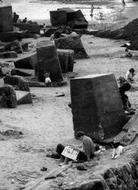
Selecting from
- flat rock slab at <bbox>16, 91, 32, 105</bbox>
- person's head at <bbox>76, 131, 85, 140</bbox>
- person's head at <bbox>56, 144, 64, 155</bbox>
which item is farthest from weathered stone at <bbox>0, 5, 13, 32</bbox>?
person's head at <bbox>56, 144, 64, 155</bbox>

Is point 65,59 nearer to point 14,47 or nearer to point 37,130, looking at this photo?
point 14,47

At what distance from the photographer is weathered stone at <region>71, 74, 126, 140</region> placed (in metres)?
13.5

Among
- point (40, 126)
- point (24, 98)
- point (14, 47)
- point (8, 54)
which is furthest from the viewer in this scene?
point (14, 47)

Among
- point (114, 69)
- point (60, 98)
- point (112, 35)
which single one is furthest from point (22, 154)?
point (112, 35)

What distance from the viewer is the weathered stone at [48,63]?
21955 mm

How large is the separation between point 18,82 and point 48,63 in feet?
7.57

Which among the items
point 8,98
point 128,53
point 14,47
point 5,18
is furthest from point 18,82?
point 5,18

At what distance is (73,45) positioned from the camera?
27.7m

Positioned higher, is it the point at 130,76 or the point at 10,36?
the point at 130,76

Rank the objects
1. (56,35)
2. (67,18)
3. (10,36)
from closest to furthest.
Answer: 1. (56,35)
2. (10,36)
3. (67,18)

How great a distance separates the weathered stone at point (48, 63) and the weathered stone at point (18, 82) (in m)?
1.95

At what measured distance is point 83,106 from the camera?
13617mm

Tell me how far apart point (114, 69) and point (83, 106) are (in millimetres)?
11131

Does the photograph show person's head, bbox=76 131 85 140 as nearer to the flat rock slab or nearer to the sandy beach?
the sandy beach
